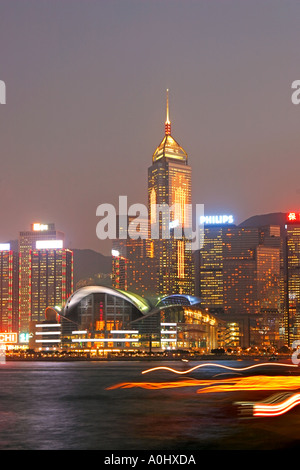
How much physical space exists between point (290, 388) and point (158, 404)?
11959mm

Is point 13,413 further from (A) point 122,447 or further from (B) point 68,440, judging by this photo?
(A) point 122,447

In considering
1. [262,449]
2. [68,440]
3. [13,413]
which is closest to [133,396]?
[13,413]

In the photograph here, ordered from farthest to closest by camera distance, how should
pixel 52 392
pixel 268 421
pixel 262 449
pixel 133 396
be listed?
pixel 52 392 → pixel 133 396 → pixel 268 421 → pixel 262 449

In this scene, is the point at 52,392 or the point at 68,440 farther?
the point at 52,392

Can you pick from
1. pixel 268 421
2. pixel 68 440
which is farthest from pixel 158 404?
pixel 68 440

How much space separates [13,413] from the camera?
158ft

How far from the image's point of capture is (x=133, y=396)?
65.6 meters

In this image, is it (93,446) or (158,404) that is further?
(158,404)
